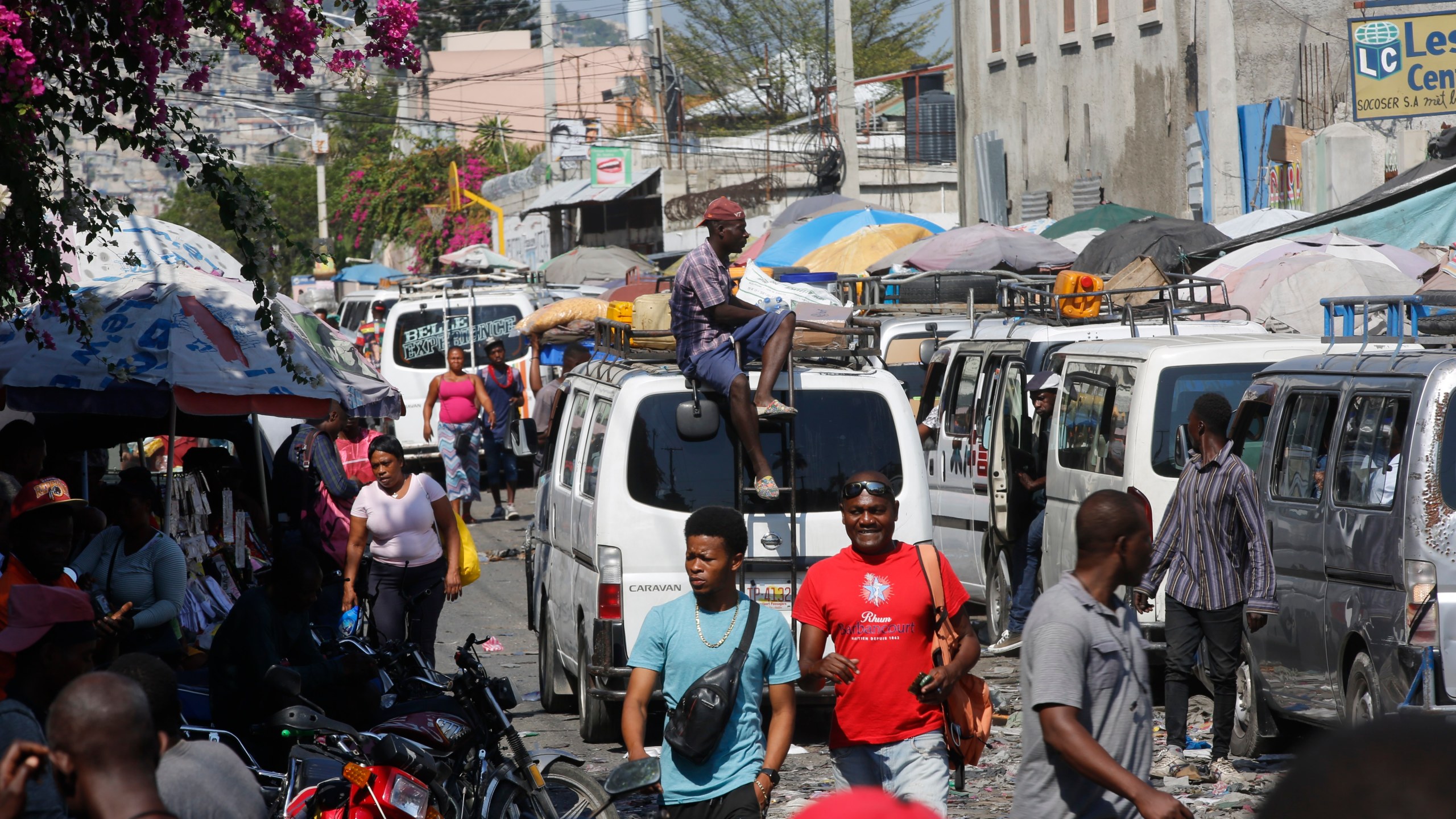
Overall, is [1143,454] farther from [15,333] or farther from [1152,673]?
[15,333]

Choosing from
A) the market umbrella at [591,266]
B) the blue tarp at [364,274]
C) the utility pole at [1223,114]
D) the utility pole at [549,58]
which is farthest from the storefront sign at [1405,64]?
the utility pole at [549,58]

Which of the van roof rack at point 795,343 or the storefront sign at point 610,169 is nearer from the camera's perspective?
the van roof rack at point 795,343

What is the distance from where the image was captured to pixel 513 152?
66.8 m

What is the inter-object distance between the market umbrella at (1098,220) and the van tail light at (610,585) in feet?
53.0

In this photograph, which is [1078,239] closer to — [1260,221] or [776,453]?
[1260,221]

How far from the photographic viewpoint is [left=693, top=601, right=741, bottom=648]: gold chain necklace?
5180mm

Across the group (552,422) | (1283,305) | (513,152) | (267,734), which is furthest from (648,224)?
(267,734)

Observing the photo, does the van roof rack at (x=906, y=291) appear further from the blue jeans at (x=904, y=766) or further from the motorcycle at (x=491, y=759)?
the blue jeans at (x=904, y=766)

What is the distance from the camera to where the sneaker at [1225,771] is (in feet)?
26.4

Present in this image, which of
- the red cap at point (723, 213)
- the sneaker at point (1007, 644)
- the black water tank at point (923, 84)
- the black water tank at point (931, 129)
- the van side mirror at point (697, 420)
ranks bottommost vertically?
the sneaker at point (1007, 644)

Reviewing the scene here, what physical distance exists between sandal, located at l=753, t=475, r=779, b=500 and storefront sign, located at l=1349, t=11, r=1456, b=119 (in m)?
12.7

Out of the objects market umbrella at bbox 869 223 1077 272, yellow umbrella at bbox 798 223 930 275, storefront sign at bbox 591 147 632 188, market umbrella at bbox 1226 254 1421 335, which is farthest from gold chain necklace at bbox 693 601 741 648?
storefront sign at bbox 591 147 632 188

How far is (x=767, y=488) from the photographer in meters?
8.44

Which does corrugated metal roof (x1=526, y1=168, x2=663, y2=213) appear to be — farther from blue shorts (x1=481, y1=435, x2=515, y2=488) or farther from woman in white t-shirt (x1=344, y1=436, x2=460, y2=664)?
woman in white t-shirt (x1=344, y1=436, x2=460, y2=664)
